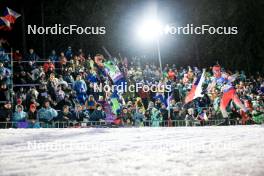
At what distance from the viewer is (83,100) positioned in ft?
39.9

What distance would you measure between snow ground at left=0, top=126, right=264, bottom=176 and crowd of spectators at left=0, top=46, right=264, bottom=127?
5072mm

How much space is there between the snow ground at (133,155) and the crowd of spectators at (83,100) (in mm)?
5072

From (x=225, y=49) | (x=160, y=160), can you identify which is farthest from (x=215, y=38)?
(x=160, y=160)

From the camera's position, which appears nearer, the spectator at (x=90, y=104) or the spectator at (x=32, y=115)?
the spectator at (x=32, y=115)

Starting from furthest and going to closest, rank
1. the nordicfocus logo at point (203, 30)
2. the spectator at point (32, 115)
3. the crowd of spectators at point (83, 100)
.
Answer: the nordicfocus logo at point (203, 30) < the crowd of spectators at point (83, 100) < the spectator at point (32, 115)

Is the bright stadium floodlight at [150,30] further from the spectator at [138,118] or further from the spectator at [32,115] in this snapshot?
the spectator at [32,115]

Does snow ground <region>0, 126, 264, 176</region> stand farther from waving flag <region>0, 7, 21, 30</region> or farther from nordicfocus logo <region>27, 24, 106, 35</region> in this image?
nordicfocus logo <region>27, 24, 106, 35</region>

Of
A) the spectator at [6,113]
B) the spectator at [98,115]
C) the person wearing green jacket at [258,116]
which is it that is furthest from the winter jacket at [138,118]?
the person wearing green jacket at [258,116]

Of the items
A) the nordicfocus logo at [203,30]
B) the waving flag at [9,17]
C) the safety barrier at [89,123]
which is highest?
the nordicfocus logo at [203,30]

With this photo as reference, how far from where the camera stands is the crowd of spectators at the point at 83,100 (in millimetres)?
10719

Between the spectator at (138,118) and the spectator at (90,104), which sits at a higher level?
the spectator at (90,104)

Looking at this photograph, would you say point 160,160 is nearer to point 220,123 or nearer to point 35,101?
point 35,101

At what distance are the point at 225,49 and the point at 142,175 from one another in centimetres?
2075

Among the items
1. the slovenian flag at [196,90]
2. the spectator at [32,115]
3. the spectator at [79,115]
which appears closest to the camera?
the spectator at [32,115]
